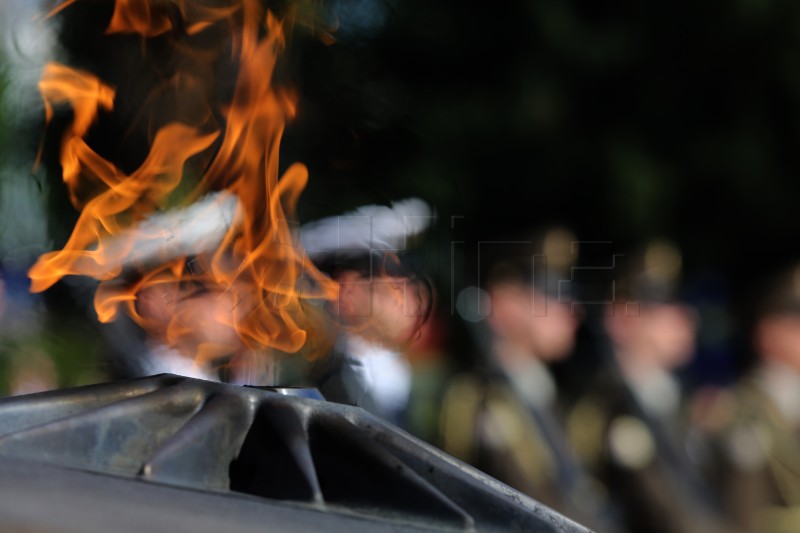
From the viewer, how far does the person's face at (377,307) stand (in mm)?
2623

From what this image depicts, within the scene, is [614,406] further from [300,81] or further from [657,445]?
[300,81]

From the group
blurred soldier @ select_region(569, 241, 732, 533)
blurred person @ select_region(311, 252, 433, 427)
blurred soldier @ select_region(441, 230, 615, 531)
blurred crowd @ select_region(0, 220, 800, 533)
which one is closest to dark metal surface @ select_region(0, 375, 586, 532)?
blurred person @ select_region(311, 252, 433, 427)

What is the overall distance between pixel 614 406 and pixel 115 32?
5.20 ft

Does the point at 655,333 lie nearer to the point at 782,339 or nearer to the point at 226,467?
the point at 782,339

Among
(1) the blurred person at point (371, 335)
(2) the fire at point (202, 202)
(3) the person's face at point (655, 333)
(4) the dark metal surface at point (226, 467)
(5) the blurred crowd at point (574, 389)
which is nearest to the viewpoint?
(4) the dark metal surface at point (226, 467)

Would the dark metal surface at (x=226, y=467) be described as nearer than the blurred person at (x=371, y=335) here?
Yes

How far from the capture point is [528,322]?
9.56ft

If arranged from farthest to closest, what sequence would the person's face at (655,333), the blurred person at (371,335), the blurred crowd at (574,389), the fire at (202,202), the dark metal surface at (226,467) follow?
the person's face at (655,333) < the blurred crowd at (574,389) < the blurred person at (371,335) < the fire at (202,202) < the dark metal surface at (226,467)

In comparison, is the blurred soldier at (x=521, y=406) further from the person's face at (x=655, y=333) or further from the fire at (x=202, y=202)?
the fire at (x=202, y=202)

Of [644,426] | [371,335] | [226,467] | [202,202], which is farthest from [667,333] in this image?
[226,467]

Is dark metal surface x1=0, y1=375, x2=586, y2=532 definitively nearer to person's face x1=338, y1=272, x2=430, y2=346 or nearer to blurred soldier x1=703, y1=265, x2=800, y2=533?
person's face x1=338, y1=272, x2=430, y2=346

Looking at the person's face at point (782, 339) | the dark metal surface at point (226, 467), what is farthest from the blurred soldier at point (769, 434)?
the dark metal surface at point (226, 467)

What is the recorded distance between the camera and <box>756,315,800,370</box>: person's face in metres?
2.87

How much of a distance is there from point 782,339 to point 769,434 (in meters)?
0.25
